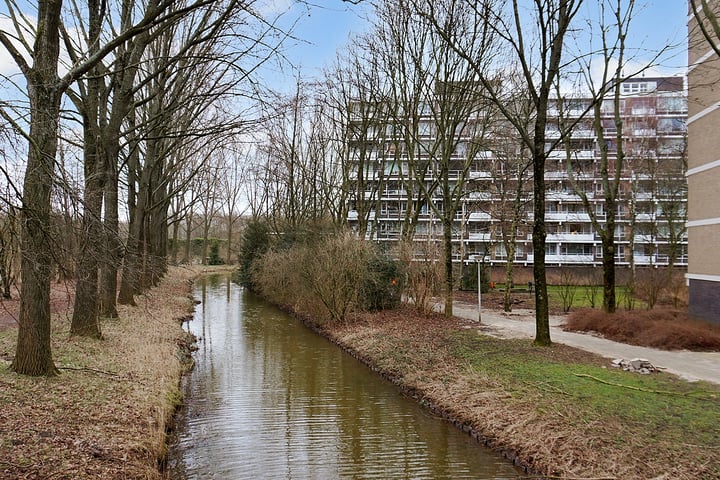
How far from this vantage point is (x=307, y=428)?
9.08m

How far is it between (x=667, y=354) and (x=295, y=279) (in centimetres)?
1399

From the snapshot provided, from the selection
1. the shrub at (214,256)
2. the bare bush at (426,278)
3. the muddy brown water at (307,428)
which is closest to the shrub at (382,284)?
the bare bush at (426,278)

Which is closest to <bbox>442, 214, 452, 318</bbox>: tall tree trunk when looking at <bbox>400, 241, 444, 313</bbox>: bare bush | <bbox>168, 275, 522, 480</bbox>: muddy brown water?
<bbox>400, 241, 444, 313</bbox>: bare bush

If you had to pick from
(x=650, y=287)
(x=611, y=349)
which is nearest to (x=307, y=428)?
(x=611, y=349)

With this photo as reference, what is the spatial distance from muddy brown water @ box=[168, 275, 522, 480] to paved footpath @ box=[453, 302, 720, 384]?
15.2ft

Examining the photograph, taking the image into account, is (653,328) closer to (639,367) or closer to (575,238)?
(639,367)

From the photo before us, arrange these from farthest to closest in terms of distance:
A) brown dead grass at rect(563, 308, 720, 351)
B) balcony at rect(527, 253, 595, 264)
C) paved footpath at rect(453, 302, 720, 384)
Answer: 1. balcony at rect(527, 253, 595, 264)
2. brown dead grass at rect(563, 308, 720, 351)
3. paved footpath at rect(453, 302, 720, 384)

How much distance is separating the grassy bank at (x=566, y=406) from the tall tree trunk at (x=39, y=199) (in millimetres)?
6369

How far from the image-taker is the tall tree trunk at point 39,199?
569cm

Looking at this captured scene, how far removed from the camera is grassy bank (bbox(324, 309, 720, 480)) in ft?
21.5

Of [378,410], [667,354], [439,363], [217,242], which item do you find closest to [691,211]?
[667,354]

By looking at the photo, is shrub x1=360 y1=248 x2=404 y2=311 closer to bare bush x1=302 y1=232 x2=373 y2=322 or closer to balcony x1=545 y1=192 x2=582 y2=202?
bare bush x1=302 y1=232 x2=373 y2=322

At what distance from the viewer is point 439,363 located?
472 inches

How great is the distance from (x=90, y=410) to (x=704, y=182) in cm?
1664
